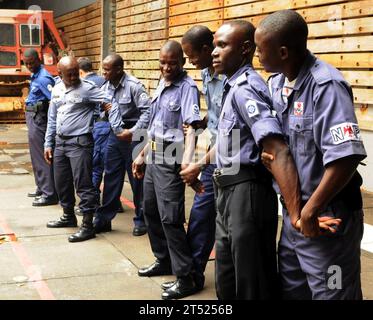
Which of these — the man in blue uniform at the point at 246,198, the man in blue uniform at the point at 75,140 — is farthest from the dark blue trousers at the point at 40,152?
the man in blue uniform at the point at 246,198

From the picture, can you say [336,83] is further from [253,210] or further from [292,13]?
[253,210]

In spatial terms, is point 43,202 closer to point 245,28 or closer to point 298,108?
point 245,28

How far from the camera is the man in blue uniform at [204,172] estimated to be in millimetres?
4051

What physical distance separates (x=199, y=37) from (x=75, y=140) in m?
2.10

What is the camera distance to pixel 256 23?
928 cm

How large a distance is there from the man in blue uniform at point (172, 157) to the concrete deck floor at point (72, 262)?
29 cm

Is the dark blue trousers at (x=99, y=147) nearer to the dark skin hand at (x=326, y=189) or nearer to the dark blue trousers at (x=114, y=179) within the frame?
the dark blue trousers at (x=114, y=179)

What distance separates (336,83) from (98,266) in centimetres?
308

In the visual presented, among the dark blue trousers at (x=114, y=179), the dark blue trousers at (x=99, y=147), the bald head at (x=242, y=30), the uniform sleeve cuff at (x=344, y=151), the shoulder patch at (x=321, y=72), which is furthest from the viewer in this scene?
the dark blue trousers at (x=99, y=147)

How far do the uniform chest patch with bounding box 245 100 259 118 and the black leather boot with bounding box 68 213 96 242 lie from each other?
127 inches

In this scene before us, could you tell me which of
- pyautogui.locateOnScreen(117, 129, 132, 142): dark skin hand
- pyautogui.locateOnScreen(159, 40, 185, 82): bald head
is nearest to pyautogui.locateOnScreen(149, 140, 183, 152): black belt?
pyautogui.locateOnScreen(159, 40, 185, 82): bald head

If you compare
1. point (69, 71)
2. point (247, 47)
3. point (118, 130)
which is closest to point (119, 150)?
point (118, 130)

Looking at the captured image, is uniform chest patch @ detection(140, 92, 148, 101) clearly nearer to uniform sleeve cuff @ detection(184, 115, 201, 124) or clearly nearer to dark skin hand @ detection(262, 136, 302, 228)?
uniform sleeve cuff @ detection(184, 115, 201, 124)

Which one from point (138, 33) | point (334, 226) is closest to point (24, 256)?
point (334, 226)
